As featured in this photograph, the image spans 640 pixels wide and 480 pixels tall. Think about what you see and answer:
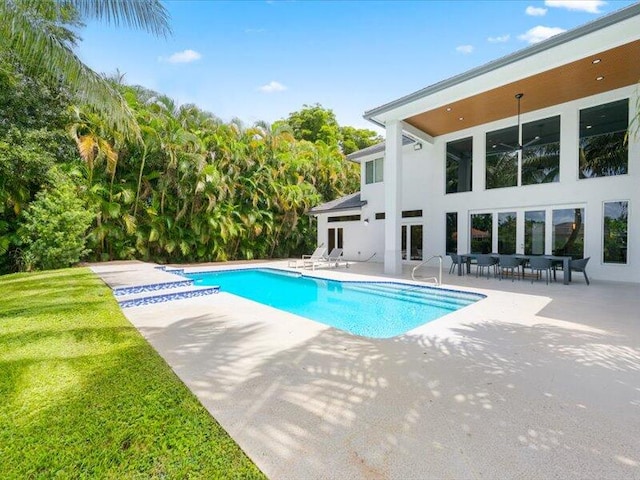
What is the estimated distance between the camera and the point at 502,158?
14211 mm

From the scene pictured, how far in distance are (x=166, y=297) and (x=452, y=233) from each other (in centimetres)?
1281

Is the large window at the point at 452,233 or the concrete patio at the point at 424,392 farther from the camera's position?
the large window at the point at 452,233

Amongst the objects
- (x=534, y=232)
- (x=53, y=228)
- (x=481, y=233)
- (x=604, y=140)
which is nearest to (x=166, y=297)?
(x=53, y=228)

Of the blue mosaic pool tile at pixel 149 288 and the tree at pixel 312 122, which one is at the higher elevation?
the tree at pixel 312 122

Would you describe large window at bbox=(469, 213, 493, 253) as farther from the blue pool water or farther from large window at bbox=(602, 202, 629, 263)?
the blue pool water

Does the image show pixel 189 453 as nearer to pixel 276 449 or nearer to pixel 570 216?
pixel 276 449

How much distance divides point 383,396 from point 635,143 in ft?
44.1

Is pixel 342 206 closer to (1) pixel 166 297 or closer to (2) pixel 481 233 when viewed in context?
(2) pixel 481 233

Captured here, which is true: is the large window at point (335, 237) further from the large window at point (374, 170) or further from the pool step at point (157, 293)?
the pool step at point (157, 293)

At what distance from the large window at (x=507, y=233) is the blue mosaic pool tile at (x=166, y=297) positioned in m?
11.9

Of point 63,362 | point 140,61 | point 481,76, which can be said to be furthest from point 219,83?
point 63,362

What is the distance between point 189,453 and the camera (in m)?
2.46

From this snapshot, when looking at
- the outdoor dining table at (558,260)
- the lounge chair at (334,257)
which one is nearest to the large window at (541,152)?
the outdoor dining table at (558,260)

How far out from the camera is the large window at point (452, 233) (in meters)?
15.4
